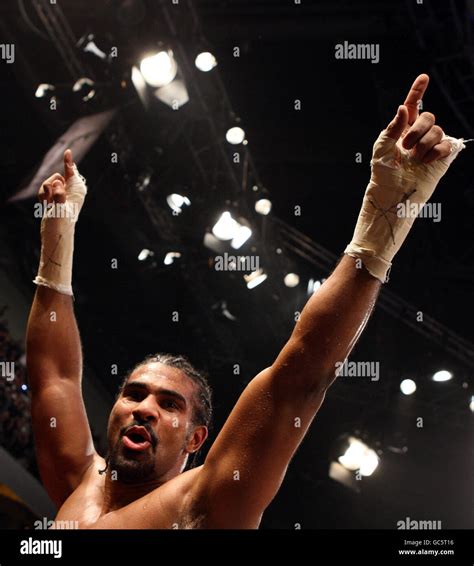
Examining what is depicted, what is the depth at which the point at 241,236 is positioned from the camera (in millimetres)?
5676

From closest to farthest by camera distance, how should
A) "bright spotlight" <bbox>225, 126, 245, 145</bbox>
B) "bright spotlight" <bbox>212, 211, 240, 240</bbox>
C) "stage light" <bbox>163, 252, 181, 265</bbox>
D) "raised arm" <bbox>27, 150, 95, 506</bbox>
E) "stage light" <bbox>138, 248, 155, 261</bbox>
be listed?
"raised arm" <bbox>27, 150, 95, 506</bbox> < "bright spotlight" <bbox>225, 126, 245, 145</bbox> < "bright spotlight" <bbox>212, 211, 240, 240</bbox> < "stage light" <bbox>163, 252, 181, 265</bbox> < "stage light" <bbox>138, 248, 155, 261</bbox>

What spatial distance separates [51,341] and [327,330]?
109 cm

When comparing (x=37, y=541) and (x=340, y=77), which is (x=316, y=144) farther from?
(x=37, y=541)

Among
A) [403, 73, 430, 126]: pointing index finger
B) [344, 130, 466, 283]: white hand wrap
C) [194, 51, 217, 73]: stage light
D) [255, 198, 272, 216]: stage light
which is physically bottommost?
[344, 130, 466, 283]: white hand wrap

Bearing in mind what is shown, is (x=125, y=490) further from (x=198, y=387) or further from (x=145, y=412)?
(x=198, y=387)

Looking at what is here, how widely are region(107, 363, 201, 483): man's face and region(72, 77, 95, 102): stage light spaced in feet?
10.8

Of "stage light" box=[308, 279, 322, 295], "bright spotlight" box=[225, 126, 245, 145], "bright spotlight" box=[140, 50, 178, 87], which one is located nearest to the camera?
"bright spotlight" box=[140, 50, 178, 87]

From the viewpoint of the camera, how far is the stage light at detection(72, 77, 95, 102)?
495cm

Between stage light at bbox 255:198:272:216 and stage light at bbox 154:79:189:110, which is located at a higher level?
stage light at bbox 154:79:189:110

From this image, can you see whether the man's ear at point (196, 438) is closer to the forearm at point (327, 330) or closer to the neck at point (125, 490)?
the neck at point (125, 490)

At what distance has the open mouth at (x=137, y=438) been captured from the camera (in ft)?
6.41

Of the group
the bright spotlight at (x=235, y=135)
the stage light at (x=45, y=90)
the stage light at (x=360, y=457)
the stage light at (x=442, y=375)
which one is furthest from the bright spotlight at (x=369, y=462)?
the stage light at (x=45, y=90)

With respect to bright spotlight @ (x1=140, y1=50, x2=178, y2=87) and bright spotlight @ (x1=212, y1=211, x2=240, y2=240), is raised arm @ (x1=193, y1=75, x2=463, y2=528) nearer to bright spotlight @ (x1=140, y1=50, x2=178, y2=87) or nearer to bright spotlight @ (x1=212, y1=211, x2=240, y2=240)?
bright spotlight @ (x1=140, y1=50, x2=178, y2=87)

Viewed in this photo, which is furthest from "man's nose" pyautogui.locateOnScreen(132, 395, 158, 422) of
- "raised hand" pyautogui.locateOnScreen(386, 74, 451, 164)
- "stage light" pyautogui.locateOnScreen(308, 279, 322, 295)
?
"stage light" pyautogui.locateOnScreen(308, 279, 322, 295)
